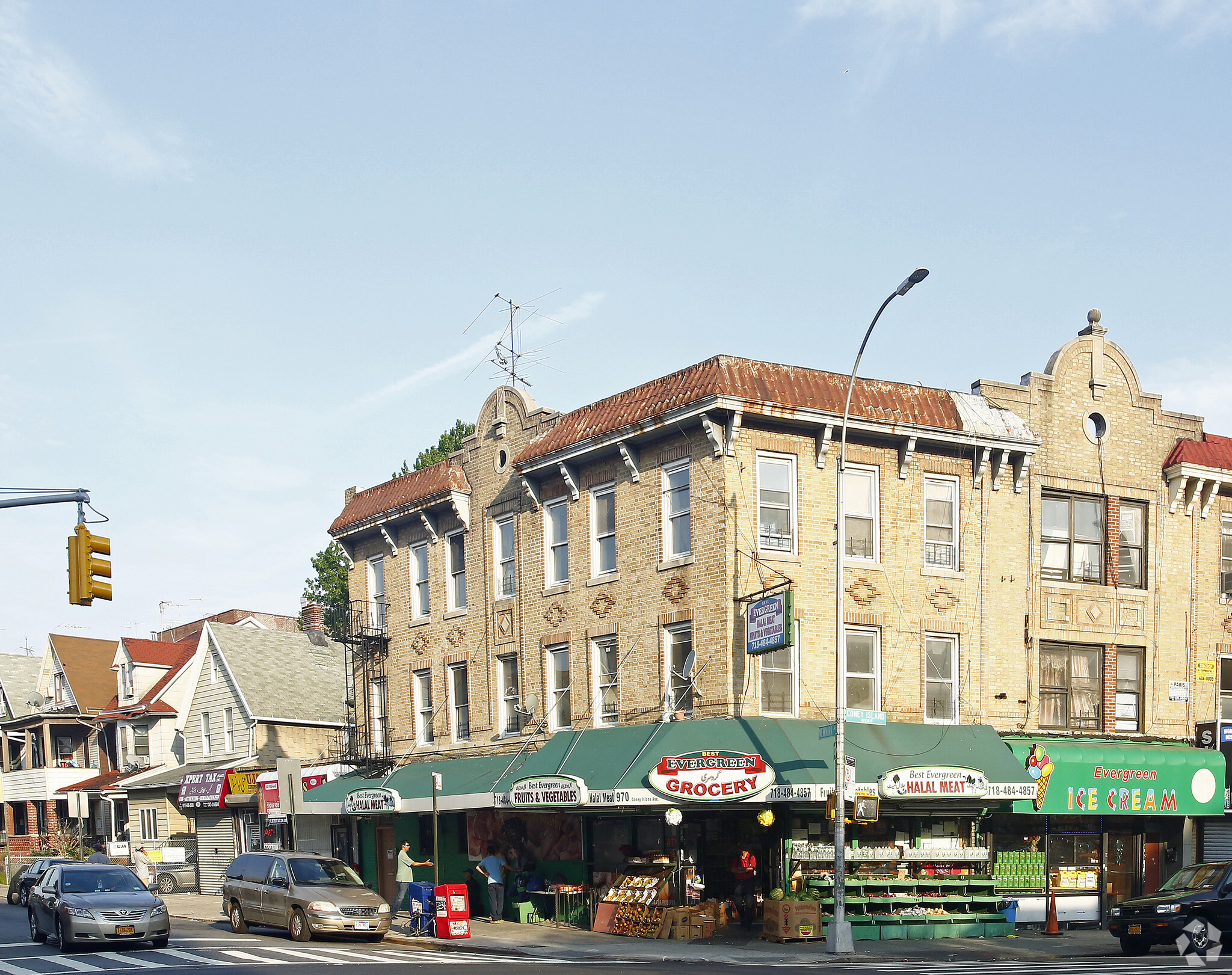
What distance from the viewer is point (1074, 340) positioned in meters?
29.6

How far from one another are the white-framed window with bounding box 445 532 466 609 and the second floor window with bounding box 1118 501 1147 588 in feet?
49.8

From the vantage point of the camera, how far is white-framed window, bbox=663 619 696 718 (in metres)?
26.1

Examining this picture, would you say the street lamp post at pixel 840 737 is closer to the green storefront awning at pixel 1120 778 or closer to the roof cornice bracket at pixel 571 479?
the green storefront awning at pixel 1120 778

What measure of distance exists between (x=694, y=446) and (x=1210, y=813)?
13343 mm

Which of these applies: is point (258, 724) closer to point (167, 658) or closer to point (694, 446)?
point (167, 658)

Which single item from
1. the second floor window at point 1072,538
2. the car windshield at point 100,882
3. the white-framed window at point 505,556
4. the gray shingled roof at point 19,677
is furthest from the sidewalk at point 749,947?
the gray shingled roof at point 19,677

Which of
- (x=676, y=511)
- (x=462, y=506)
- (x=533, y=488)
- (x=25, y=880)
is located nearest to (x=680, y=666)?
(x=676, y=511)

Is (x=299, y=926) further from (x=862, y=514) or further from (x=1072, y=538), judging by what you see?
(x=1072, y=538)

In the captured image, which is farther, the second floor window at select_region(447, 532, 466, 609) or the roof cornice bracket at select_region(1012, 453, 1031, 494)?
the second floor window at select_region(447, 532, 466, 609)

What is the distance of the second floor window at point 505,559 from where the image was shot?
31.5 meters

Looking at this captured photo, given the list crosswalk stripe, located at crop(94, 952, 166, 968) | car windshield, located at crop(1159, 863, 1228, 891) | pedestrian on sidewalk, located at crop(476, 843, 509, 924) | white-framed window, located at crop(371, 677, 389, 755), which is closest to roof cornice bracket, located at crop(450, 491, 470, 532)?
white-framed window, located at crop(371, 677, 389, 755)

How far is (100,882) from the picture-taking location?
24.0m

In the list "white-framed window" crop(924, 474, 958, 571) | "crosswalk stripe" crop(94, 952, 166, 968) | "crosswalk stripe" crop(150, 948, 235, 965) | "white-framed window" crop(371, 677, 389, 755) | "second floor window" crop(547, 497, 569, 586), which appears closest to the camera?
"crosswalk stripe" crop(94, 952, 166, 968)

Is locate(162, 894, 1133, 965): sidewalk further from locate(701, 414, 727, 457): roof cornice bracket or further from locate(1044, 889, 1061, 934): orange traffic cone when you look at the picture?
locate(701, 414, 727, 457): roof cornice bracket
